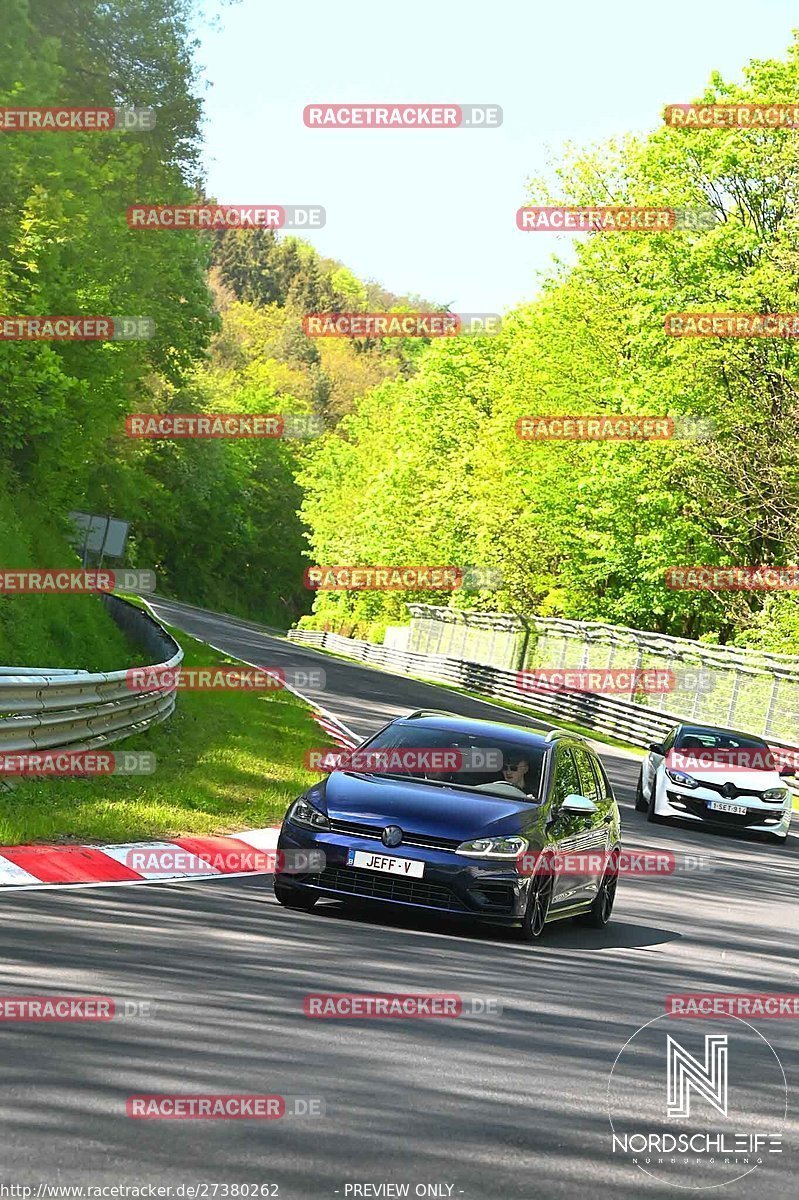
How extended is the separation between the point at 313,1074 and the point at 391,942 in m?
4.15

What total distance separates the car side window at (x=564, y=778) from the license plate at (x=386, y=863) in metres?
1.51

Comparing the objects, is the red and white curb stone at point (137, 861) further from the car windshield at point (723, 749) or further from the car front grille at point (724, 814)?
the car windshield at point (723, 749)

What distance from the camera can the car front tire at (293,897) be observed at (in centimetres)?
1180

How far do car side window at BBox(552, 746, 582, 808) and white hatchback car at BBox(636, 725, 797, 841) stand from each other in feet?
38.4

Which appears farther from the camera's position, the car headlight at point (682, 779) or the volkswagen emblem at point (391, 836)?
the car headlight at point (682, 779)

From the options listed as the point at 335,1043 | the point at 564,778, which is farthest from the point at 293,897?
the point at 335,1043

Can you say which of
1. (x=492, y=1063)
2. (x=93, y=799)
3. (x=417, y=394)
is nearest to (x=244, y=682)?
(x=93, y=799)

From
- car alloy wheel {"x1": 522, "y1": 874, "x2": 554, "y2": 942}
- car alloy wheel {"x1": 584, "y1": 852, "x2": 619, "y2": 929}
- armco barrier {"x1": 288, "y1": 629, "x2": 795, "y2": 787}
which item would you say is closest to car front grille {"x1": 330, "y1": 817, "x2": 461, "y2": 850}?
car alloy wheel {"x1": 522, "y1": 874, "x2": 554, "y2": 942}

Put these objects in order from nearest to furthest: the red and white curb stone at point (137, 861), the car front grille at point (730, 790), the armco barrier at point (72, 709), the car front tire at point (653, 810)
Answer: the red and white curb stone at point (137, 861)
the armco barrier at point (72, 709)
the car front grille at point (730, 790)
the car front tire at point (653, 810)

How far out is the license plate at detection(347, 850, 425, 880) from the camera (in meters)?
11.5

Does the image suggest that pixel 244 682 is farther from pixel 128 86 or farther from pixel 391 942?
pixel 391 942

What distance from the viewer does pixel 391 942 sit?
10.9 m

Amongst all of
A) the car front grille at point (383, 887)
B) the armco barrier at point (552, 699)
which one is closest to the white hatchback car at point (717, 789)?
the armco barrier at point (552, 699)

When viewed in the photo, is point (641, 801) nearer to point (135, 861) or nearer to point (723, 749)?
point (723, 749)
